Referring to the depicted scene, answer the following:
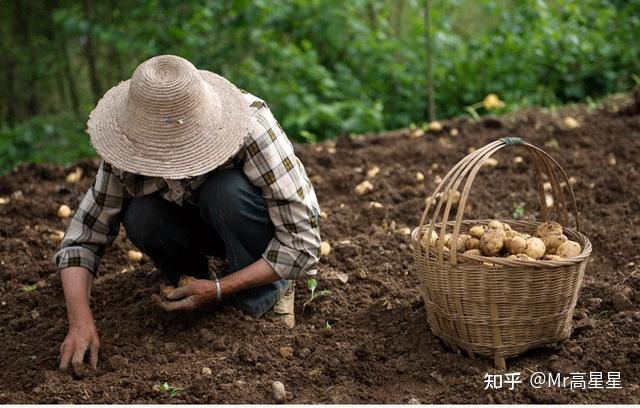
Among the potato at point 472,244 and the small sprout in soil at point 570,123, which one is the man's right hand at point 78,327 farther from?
the small sprout in soil at point 570,123

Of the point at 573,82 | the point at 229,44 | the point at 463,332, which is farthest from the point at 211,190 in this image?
the point at 573,82

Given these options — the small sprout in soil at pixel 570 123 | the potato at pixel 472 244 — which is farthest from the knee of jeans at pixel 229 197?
the small sprout in soil at pixel 570 123

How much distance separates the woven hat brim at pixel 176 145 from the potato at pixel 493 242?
2.72 feet

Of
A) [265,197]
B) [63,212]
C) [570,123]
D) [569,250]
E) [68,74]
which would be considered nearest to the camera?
[569,250]

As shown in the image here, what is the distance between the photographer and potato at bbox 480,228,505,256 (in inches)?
98.7

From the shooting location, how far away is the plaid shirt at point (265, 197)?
2.68m

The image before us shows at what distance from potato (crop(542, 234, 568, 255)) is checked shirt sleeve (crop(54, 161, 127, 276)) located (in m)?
1.45

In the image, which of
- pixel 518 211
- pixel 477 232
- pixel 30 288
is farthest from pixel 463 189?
pixel 30 288

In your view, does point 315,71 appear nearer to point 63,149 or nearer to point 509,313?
point 63,149

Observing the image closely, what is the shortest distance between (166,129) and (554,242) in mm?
1281

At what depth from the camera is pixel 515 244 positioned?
251cm

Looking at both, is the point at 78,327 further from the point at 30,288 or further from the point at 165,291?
the point at 30,288

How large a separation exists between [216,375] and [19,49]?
5980 mm

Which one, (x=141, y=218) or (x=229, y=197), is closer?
(x=229, y=197)
